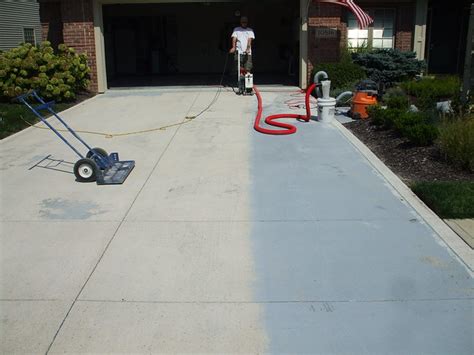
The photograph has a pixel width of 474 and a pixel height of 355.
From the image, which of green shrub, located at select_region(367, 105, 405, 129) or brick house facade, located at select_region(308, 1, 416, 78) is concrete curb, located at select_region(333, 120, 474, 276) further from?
brick house facade, located at select_region(308, 1, 416, 78)

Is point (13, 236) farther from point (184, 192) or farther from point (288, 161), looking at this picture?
point (288, 161)

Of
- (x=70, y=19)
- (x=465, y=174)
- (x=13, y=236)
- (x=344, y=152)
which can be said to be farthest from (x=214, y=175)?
(x=70, y=19)

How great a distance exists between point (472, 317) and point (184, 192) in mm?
3837

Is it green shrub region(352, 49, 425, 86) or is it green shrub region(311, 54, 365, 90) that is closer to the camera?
green shrub region(352, 49, 425, 86)

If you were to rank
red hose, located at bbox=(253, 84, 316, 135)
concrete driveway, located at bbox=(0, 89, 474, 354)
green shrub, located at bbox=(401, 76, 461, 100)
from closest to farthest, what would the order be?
concrete driveway, located at bbox=(0, 89, 474, 354)
red hose, located at bbox=(253, 84, 316, 135)
green shrub, located at bbox=(401, 76, 461, 100)

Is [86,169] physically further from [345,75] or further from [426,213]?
[345,75]

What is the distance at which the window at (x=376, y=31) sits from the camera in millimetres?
16781

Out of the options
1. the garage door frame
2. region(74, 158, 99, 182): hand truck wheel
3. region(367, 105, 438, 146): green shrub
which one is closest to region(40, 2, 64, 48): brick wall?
the garage door frame

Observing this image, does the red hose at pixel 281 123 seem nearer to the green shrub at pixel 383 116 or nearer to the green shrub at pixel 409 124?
the green shrub at pixel 383 116

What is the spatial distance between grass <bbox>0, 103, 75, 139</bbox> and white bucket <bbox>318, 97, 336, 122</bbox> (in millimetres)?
5956

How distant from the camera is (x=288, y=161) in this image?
8.12m

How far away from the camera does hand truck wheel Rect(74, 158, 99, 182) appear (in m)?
7.19

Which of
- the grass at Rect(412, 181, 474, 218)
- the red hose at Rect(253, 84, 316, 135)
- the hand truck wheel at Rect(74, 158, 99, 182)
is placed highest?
the red hose at Rect(253, 84, 316, 135)

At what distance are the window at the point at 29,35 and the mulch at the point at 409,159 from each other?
19.3 m
